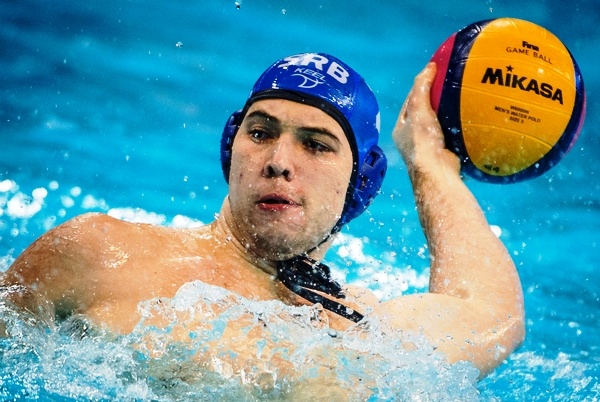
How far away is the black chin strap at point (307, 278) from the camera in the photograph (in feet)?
10.0

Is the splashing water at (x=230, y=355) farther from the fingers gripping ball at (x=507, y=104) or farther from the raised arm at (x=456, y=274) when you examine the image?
the fingers gripping ball at (x=507, y=104)

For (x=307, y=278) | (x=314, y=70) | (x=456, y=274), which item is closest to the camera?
(x=456, y=274)

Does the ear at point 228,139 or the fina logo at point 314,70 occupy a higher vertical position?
the fina logo at point 314,70

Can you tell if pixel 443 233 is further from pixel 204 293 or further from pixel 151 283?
pixel 151 283

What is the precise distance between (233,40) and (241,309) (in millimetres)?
3964

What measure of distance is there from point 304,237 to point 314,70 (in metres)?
0.80

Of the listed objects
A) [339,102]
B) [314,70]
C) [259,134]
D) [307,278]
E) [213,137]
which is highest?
[213,137]

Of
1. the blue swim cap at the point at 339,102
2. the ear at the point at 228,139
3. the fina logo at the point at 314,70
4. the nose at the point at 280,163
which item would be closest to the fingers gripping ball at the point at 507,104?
A: the blue swim cap at the point at 339,102

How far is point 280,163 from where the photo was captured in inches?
113

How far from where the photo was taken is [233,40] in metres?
6.18

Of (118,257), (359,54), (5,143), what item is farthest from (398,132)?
(5,143)

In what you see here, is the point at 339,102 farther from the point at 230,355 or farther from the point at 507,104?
the point at 230,355

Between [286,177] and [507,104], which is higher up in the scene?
[507,104]

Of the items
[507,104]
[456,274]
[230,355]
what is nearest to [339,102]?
[507,104]
